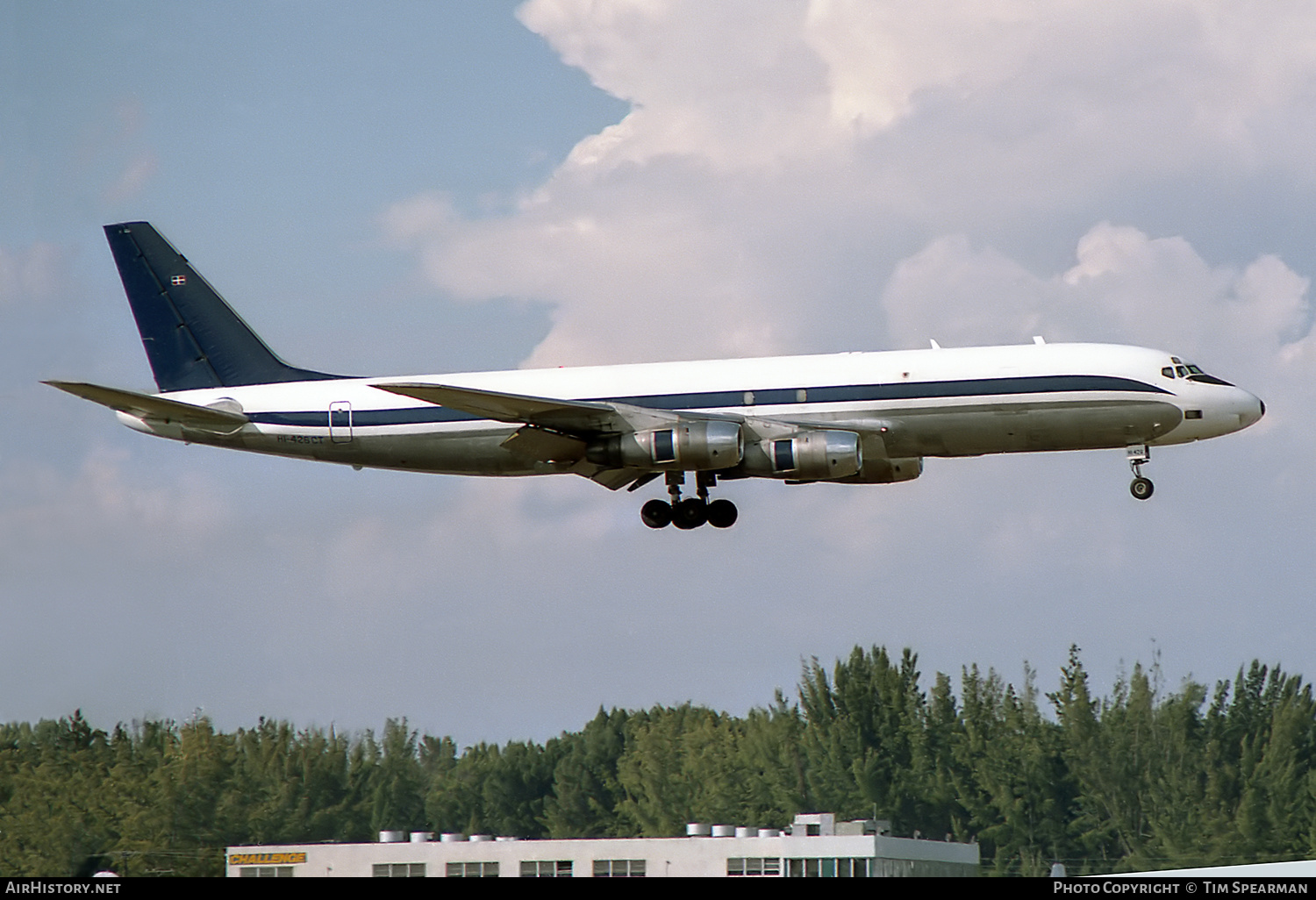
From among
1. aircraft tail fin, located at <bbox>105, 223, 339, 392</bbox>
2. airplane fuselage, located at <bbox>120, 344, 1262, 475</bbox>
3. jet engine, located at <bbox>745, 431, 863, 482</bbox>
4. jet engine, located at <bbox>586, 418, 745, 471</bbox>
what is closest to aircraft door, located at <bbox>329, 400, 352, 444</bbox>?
airplane fuselage, located at <bbox>120, 344, 1262, 475</bbox>

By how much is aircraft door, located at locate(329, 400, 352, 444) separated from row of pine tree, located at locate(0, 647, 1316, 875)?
5122 centimetres

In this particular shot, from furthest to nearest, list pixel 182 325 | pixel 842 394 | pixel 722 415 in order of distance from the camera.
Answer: pixel 182 325
pixel 722 415
pixel 842 394

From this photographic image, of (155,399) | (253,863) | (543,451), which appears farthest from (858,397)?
(253,863)

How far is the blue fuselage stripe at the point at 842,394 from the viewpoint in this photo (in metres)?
43.6

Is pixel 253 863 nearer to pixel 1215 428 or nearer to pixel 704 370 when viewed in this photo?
pixel 704 370

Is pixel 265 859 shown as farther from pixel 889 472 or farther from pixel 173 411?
pixel 889 472

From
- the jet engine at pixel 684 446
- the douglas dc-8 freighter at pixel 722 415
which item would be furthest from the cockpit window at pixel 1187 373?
the jet engine at pixel 684 446

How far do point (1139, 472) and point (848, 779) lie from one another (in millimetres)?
64874

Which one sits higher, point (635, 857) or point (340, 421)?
point (340, 421)

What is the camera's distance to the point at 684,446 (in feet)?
145

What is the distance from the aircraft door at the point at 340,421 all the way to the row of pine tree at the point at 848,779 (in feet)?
168

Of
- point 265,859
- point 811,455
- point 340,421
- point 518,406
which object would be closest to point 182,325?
point 340,421
